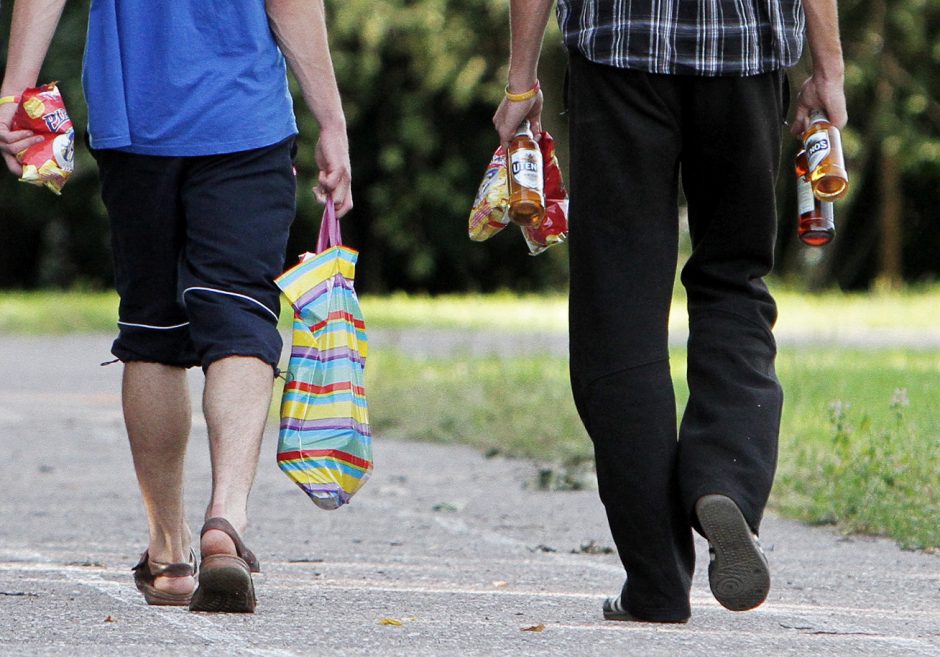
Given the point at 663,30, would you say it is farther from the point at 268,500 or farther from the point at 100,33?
the point at 268,500

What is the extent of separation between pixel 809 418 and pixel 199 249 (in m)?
4.18

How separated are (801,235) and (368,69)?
21.7 metres

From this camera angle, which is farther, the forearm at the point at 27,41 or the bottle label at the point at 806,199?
the forearm at the point at 27,41

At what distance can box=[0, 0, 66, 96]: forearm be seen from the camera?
3992mm

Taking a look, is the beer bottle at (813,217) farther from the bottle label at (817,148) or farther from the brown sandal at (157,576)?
the brown sandal at (157,576)

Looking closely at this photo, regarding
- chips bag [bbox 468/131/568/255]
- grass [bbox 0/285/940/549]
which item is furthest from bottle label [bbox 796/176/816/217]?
grass [bbox 0/285/940/549]

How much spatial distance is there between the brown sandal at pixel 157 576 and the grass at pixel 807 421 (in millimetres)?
2331

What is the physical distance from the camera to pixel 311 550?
5191 mm

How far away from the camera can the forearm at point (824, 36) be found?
12.2 feet

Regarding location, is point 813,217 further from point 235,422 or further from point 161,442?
point 161,442

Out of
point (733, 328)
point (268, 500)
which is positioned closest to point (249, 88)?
point (733, 328)

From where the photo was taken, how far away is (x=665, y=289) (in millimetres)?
3787

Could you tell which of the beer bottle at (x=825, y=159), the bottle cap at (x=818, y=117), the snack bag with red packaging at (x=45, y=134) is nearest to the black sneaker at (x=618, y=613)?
the beer bottle at (x=825, y=159)

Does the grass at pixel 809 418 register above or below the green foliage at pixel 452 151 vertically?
above
